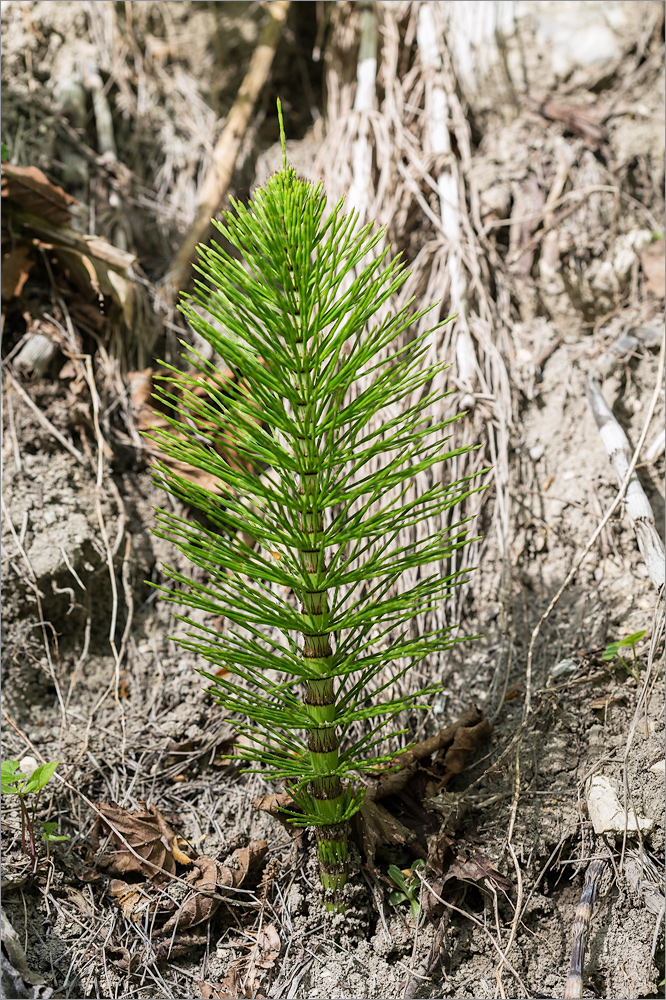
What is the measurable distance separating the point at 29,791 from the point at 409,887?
920 millimetres

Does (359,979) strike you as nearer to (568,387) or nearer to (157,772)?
(157,772)

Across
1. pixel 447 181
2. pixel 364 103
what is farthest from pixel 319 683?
pixel 364 103

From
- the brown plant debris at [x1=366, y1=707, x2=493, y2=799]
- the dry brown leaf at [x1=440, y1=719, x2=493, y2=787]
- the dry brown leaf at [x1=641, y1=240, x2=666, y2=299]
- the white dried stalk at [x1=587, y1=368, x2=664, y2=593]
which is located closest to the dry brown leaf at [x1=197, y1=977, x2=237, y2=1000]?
the brown plant debris at [x1=366, y1=707, x2=493, y2=799]

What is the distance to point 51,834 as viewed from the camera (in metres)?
1.86

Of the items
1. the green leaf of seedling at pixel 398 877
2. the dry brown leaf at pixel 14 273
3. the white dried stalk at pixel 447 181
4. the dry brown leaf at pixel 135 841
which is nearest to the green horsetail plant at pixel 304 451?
the green leaf of seedling at pixel 398 877

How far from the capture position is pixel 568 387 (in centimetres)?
253

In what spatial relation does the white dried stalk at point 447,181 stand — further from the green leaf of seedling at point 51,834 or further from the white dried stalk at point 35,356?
the green leaf of seedling at point 51,834

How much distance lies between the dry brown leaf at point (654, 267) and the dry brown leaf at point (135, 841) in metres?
2.35

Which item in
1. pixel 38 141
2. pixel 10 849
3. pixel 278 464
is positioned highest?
pixel 38 141

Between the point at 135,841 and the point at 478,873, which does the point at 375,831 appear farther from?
the point at 135,841

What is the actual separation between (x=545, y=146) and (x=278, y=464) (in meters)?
2.12

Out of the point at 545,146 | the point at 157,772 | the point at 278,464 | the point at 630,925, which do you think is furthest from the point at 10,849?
the point at 545,146

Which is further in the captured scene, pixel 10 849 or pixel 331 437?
pixel 10 849

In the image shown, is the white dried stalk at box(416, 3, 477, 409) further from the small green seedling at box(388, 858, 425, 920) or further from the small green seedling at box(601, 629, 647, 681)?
the small green seedling at box(388, 858, 425, 920)
